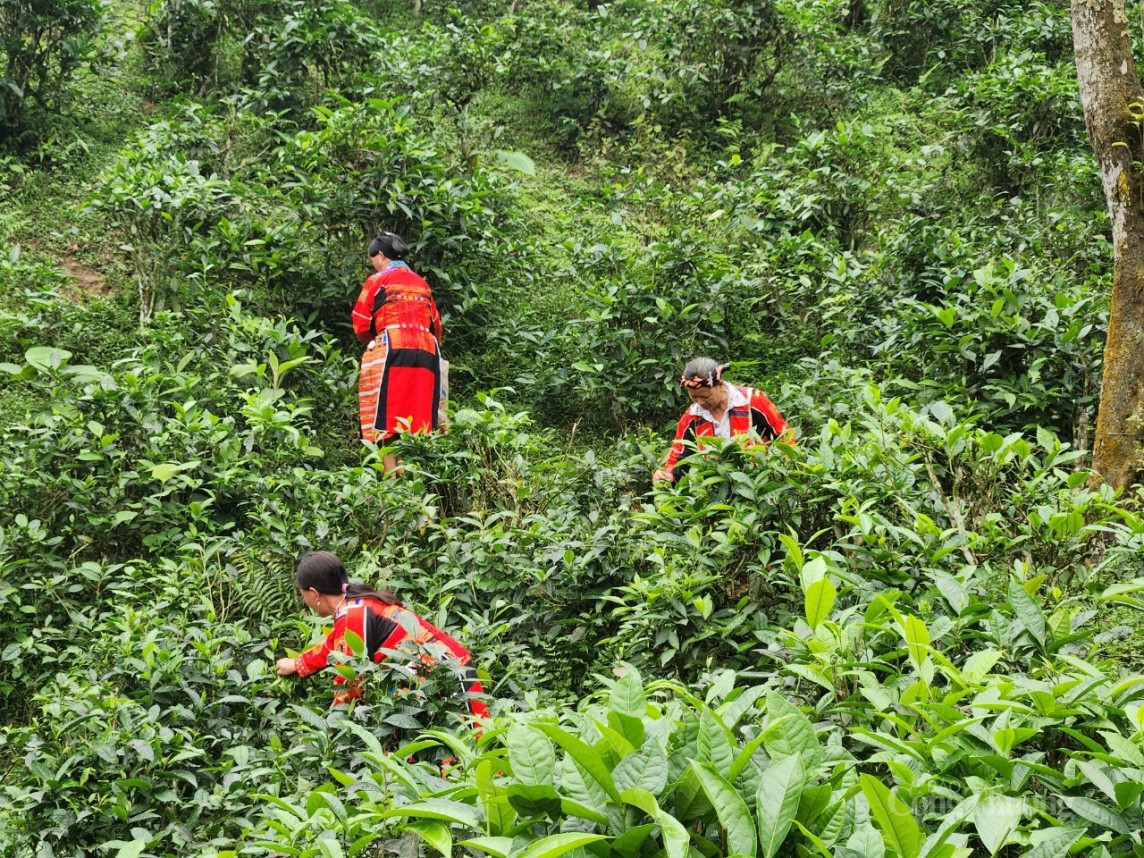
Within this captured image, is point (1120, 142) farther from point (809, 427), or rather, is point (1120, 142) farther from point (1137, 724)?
point (1137, 724)

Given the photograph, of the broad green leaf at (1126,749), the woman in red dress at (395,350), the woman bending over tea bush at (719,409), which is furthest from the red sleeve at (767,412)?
the broad green leaf at (1126,749)

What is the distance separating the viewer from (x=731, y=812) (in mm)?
1812

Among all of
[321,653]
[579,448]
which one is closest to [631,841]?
[321,653]

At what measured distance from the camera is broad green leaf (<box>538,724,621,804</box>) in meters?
1.90

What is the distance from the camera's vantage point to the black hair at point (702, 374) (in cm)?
545

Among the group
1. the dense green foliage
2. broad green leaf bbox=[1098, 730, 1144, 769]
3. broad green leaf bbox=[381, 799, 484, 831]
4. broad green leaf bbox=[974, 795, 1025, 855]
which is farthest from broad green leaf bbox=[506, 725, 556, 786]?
broad green leaf bbox=[1098, 730, 1144, 769]

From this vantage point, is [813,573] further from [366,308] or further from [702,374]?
[366,308]

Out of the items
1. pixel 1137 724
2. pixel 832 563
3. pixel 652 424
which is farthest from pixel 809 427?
pixel 1137 724

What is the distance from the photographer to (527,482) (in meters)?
5.77

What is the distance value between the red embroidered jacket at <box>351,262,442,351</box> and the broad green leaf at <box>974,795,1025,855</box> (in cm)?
514

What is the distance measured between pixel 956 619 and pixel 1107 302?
4044mm

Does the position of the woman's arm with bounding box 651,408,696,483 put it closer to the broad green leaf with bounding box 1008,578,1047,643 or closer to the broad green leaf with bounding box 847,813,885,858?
the broad green leaf with bounding box 1008,578,1047,643

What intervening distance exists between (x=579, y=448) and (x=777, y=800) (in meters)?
5.33

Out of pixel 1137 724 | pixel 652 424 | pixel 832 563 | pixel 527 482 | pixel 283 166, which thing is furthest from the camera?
pixel 283 166
